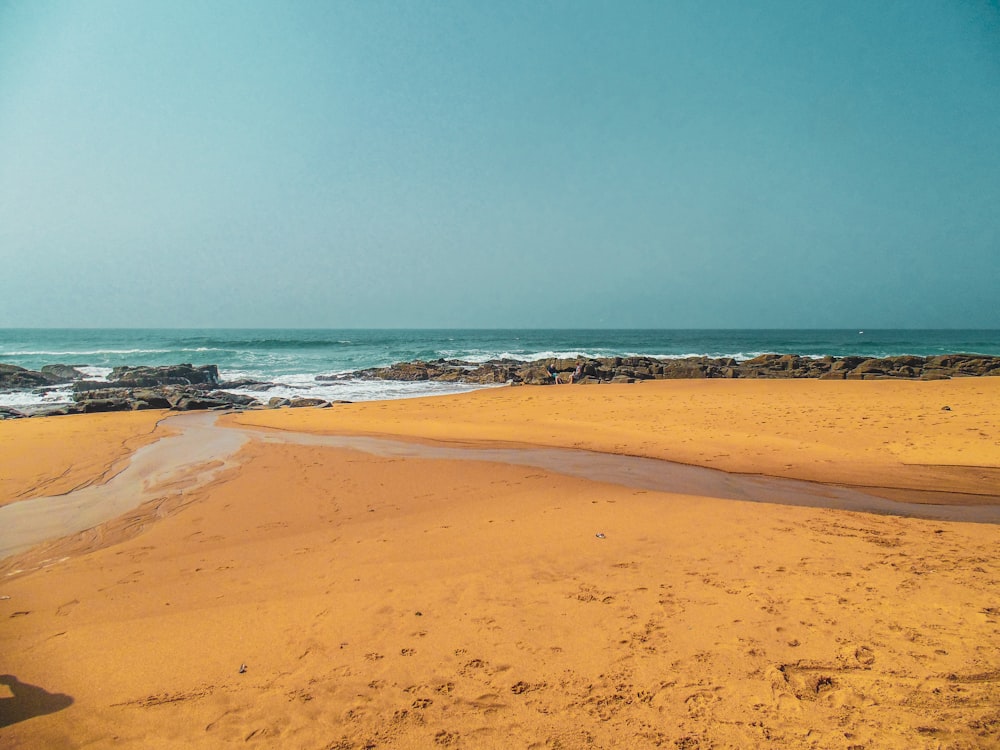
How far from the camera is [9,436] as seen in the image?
36.7 feet

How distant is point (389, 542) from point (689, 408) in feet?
36.1

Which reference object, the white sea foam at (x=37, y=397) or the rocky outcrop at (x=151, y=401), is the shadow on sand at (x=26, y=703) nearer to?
the rocky outcrop at (x=151, y=401)

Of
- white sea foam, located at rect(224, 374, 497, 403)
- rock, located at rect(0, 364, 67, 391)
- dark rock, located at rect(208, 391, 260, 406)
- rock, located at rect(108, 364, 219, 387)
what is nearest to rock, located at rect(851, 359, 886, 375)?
white sea foam, located at rect(224, 374, 497, 403)

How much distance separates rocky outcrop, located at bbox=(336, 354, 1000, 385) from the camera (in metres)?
23.0

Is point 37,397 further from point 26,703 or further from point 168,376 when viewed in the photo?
point 26,703

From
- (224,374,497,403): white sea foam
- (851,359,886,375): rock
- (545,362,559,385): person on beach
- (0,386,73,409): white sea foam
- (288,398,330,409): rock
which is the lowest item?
(0,386,73,409): white sea foam

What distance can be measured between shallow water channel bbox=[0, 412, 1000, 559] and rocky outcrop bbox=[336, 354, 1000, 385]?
47.0 ft

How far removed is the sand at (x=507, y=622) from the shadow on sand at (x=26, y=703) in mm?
12

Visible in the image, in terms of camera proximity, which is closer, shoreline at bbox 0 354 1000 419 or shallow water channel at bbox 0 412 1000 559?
shallow water channel at bbox 0 412 1000 559

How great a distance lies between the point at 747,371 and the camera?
25.9m

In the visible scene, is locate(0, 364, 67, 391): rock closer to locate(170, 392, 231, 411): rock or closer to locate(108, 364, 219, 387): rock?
locate(108, 364, 219, 387): rock

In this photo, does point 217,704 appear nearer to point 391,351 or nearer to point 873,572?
point 873,572

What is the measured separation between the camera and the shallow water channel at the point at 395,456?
19.9 ft

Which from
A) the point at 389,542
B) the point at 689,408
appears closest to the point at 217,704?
the point at 389,542
